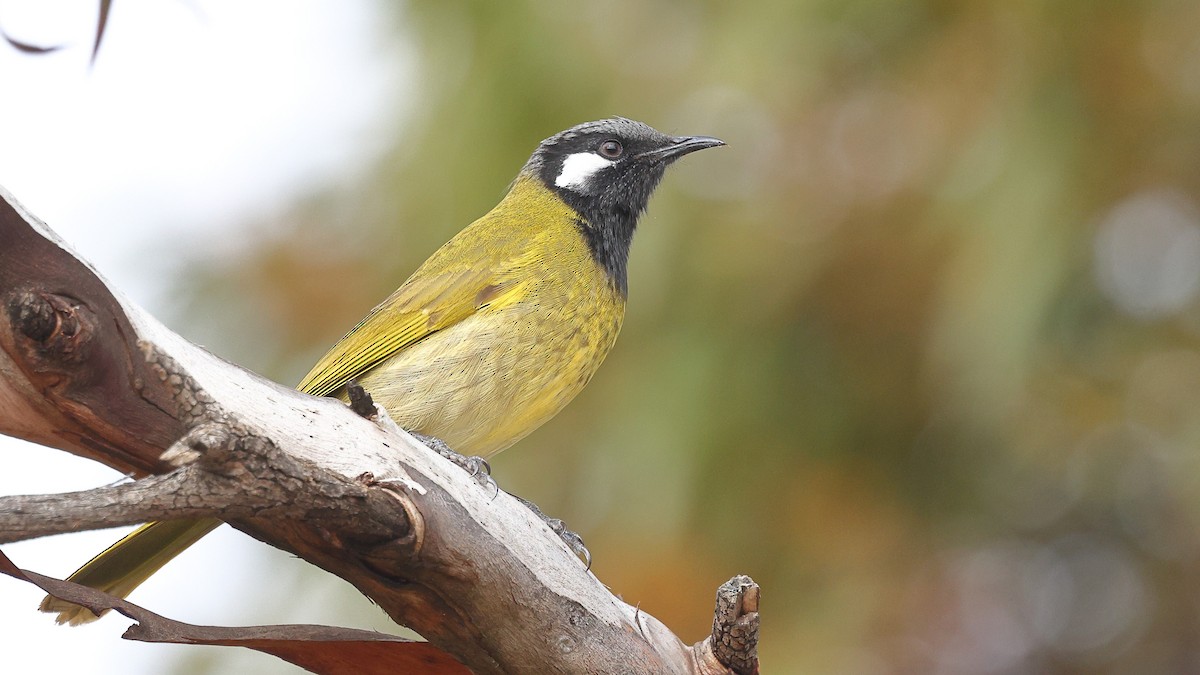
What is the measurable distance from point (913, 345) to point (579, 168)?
1.66 m

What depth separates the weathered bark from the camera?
1.99m

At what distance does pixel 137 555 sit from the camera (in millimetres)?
2896

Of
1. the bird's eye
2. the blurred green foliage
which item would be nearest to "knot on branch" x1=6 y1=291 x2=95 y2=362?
the bird's eye

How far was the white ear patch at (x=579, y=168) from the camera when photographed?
4.81 meters

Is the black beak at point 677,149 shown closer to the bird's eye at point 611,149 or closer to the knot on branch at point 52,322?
the bird's eye at point 611,149

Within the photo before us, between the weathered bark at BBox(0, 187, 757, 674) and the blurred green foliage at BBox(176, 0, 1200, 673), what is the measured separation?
2.51 m

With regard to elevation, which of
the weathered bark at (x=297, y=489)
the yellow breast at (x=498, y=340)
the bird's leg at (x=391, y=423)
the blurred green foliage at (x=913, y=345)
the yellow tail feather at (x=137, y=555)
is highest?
the blurred green foliage at (x=913, y=345)

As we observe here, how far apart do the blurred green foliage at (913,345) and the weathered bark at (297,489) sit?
2.51 m

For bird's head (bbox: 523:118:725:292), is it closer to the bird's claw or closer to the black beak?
the black beak

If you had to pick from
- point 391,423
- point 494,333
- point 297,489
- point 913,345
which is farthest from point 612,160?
point 297,489

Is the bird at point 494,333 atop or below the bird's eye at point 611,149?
below

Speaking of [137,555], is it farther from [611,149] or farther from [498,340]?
[611,149]

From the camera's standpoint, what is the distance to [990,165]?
520cm

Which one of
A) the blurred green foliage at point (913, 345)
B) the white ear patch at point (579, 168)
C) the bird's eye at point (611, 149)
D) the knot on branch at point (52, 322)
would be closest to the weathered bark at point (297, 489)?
the knot on branch at point (52, 322)
